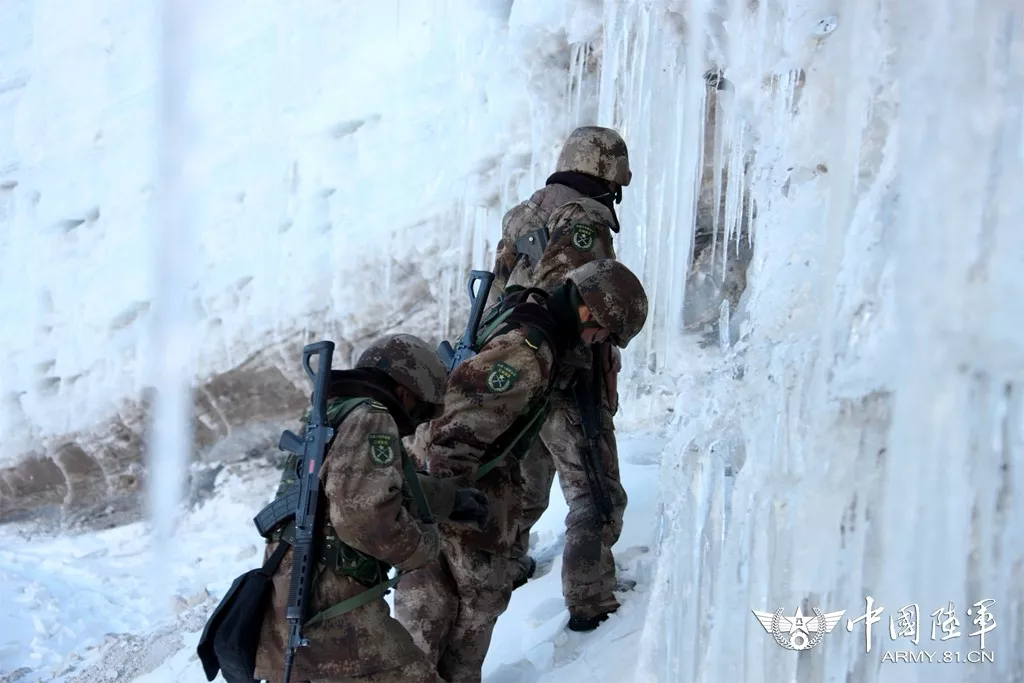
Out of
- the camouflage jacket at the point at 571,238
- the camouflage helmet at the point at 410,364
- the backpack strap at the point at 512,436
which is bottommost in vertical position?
the backpack strap at the point at 512,436

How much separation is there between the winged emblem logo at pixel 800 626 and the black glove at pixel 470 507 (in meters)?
0.82

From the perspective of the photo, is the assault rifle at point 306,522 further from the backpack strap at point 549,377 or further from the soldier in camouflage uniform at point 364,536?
the backpack strap at point 549,377

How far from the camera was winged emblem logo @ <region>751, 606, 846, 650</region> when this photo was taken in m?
2.55

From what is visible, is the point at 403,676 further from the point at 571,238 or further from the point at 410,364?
the point at 571,238

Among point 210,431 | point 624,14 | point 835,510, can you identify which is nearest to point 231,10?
point 210,431

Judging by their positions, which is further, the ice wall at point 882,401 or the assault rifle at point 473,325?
the assault rifle at point 473,325

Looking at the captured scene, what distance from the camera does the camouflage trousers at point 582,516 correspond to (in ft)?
11.0

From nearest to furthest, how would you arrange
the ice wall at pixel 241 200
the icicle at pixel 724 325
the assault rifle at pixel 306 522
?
the assault rifle at pixel 306 522 → the icicle at pixel 724 325 → the ice wall at pixel 241 200

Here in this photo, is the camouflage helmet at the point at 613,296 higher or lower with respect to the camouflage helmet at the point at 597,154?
lower

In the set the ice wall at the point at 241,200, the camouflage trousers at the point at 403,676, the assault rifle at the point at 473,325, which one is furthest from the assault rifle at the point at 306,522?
the ice wall at the point at 241,200

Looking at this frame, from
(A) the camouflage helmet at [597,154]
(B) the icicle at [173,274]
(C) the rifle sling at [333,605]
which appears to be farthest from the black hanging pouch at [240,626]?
(B) the icicle at [173,274]

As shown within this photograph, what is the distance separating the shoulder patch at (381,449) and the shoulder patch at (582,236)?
133cm

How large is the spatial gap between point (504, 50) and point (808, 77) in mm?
4509

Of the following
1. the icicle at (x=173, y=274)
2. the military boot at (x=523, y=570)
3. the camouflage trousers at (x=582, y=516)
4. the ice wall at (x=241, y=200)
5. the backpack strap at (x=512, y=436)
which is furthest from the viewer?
the icicle at (x=173, y=274)
